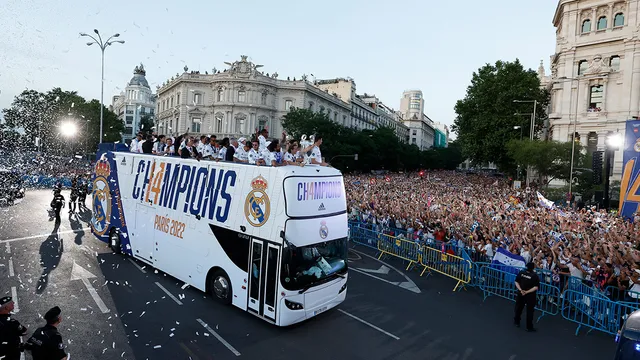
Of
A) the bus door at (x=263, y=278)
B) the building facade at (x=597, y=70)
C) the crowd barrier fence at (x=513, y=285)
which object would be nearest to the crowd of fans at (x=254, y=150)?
the bus door at (x=263, y=278)

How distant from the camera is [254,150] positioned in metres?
8.95

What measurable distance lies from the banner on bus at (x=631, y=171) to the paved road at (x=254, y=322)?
13.4m

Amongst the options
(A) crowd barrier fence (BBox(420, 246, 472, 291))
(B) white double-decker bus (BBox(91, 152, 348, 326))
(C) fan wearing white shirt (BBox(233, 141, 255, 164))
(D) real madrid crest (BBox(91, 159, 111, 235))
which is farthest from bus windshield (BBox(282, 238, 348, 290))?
(D) real madrid crest (BBox(91, 159, 111, 235))

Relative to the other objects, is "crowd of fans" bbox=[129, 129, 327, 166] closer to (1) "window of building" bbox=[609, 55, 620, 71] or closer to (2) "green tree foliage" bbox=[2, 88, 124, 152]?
(1) "window of building" bbox=[609, 55, 620, 71]

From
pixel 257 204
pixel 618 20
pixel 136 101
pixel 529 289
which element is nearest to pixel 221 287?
pixel 257 204

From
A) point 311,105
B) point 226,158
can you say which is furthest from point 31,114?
point 226,158

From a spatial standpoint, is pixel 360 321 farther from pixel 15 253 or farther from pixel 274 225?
pixel 15 253

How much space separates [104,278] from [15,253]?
4.28 meters

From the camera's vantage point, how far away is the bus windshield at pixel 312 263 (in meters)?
7.41

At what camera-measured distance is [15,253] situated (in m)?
12.1

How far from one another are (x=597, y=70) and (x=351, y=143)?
3473 centimetres

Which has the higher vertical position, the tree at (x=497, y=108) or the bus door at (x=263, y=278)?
the tree at (x=497, y=108)

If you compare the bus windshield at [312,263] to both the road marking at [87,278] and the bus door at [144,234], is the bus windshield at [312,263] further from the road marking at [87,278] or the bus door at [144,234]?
the bus door at [144,234]

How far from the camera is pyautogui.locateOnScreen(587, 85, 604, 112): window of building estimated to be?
36.7m
